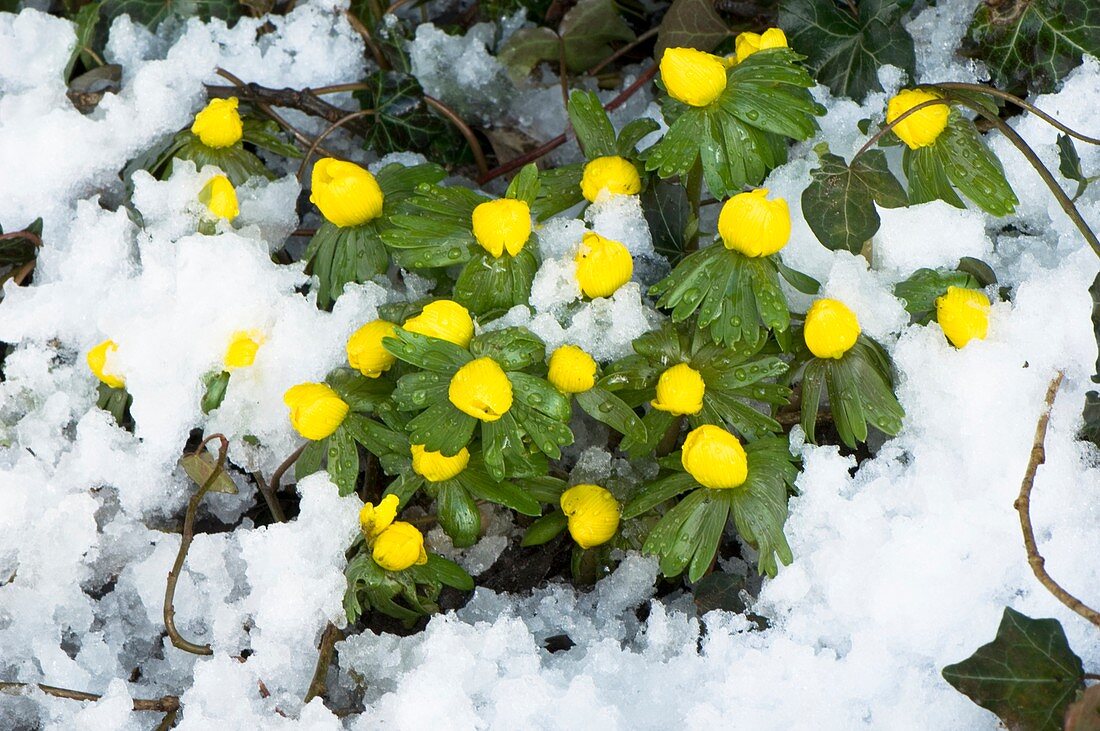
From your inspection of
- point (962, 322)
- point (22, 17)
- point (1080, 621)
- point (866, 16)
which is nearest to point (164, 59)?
point (22, 17)

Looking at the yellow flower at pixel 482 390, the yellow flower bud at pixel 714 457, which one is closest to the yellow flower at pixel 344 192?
the yellow flower at pixel 482 390


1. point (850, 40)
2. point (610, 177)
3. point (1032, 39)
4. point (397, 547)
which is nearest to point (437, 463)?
point (397, 547)

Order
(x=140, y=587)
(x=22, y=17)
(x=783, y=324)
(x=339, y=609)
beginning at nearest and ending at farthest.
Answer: (x=783, y=324) < (x=339, y=609) < (x=140, y=587) < (x=22, y=17)

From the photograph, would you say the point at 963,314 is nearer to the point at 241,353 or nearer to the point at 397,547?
the point at 397,547

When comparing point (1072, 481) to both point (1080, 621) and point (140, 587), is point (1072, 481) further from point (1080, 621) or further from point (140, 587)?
point (140, 587)

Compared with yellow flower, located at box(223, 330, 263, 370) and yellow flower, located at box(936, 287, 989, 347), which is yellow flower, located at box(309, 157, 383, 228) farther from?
yellow flower, located at box(936, 287, 989, 347)

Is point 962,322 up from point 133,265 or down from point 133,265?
up
